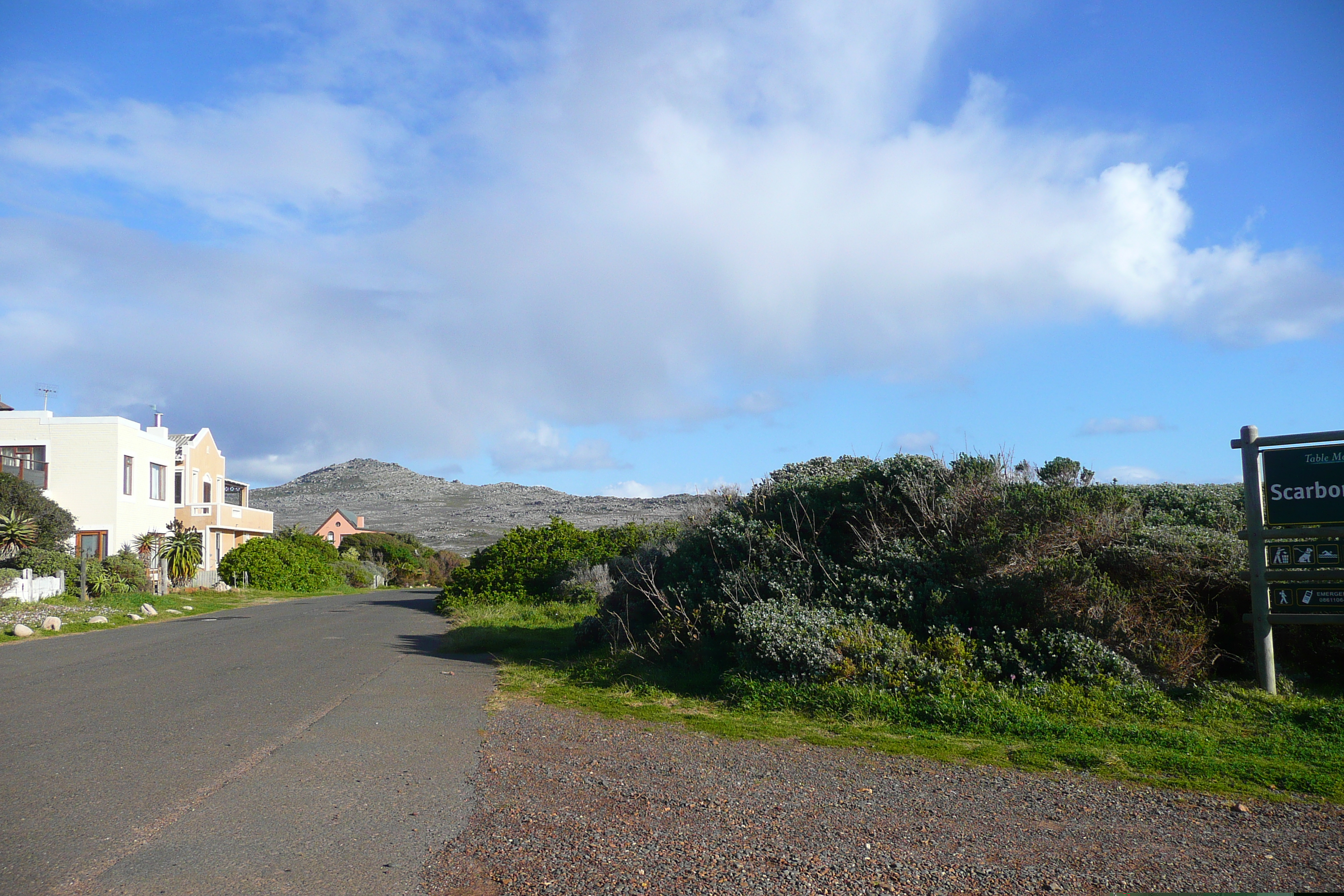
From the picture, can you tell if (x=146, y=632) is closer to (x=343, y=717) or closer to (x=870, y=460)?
(x=343, y=717)


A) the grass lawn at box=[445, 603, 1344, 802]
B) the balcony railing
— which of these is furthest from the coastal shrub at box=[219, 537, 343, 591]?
the grass lawn at box=[445, 603, 1344, 802]

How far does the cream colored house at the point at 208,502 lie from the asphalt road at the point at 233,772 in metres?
28.5

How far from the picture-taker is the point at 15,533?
80.8 ft

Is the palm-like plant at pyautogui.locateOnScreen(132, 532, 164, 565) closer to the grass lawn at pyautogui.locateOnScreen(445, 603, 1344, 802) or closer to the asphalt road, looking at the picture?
the asphalt road

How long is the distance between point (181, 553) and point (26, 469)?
19.6ft

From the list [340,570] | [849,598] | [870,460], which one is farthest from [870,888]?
[340,570]

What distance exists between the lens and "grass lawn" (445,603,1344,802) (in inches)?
234

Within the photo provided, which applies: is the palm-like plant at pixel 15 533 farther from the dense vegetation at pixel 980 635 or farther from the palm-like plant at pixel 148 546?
the dense vegetation at pixel 980 635

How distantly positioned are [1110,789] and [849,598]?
418 cm

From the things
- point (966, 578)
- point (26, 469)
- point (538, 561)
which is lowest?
point (538, 561)

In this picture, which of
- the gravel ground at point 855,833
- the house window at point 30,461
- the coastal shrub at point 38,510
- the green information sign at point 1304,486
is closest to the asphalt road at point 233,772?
the gravel ground at point 855,833

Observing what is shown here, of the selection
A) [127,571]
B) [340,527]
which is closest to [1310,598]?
[127,571]

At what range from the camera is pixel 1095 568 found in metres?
8.86

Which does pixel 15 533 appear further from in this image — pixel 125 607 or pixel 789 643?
pixel 789 643
